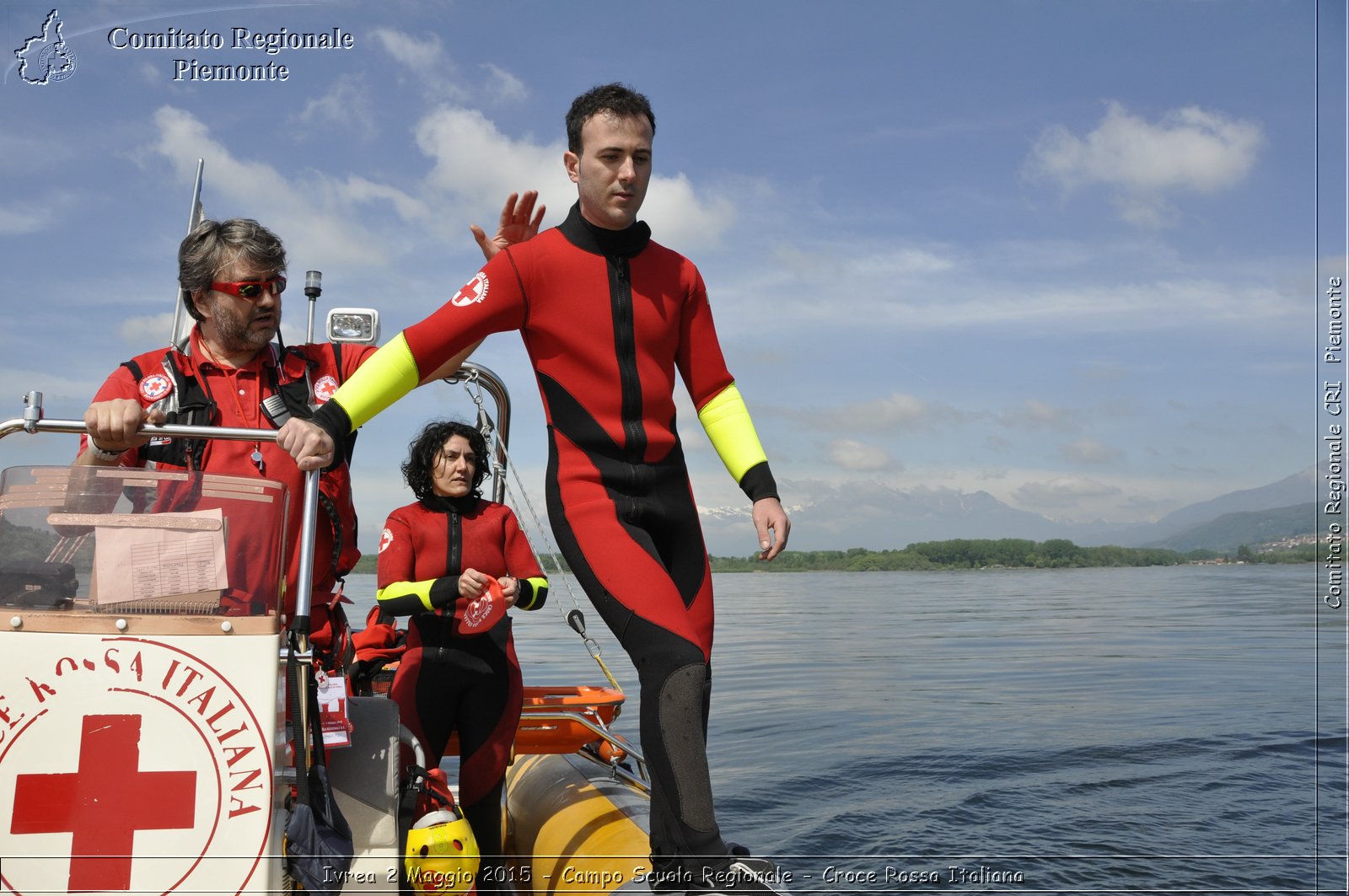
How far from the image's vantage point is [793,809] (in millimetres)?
7398

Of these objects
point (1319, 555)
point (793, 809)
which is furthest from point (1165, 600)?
point (1319, 555)

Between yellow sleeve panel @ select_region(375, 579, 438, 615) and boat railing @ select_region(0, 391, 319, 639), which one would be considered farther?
yellow sleeve panel @ select_region(375, 579, 438, 615)

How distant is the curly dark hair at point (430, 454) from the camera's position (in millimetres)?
4289

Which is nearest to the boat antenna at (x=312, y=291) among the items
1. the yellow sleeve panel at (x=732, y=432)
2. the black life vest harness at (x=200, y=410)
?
the black life vest harness at (x=200, y=410)

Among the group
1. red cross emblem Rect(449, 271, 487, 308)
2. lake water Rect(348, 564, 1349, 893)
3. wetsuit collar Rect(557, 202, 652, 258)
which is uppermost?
wetsuit collar Rect(557, 202, 652, 258)

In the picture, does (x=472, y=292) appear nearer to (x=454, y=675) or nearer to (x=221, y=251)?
(x=221, y=251)

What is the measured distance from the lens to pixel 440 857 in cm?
281

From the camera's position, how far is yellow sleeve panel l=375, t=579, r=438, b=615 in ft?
12.9

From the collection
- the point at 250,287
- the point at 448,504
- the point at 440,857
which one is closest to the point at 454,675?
the point at 448,504

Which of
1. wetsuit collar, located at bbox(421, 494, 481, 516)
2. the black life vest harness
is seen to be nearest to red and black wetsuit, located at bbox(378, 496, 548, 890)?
wetsuit collar, located at bbox(421, 494, 481, 516)

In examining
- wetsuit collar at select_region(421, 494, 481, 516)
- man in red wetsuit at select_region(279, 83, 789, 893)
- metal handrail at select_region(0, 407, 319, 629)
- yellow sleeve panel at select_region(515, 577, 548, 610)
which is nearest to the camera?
man in red wetsuit at select_region(279, 83, 789, 893)

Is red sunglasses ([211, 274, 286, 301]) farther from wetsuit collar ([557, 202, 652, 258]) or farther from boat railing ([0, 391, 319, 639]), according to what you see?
wetsuit collar ([557, 202, 652, 258])

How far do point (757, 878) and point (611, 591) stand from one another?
0.70m

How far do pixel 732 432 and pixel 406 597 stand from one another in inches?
64.9
